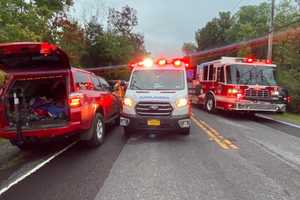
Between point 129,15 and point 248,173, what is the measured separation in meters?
51.6

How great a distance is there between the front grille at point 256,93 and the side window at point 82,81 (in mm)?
8142

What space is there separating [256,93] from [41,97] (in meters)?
9.65

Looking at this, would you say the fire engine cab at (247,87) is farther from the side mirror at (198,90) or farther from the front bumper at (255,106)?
the side mirror at (198,90)

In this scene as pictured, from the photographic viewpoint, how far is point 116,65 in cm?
4781

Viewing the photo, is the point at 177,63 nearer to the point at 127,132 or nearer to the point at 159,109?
the point at 159,109

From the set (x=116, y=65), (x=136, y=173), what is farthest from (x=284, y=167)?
(x=116, y=65)

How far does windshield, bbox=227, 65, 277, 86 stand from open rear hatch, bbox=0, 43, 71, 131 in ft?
29.6

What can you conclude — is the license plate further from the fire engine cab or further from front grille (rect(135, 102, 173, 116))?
the fire engine cab

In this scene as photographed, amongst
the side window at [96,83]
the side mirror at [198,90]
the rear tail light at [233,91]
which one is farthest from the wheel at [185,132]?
the side mirror at [198,90]

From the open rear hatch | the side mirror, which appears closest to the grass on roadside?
the side mirror

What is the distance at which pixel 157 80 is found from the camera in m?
11.2

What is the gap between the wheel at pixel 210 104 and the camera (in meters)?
17.8

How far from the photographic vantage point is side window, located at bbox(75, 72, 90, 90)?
28.1 ft

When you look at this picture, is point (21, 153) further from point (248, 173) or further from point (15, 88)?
point (248, 173)
